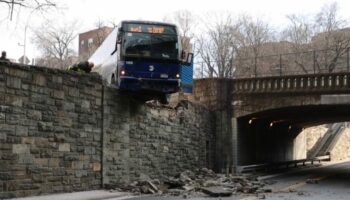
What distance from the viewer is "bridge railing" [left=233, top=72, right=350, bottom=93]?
29.4 metres

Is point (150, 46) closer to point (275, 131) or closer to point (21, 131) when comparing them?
point (21, 131)

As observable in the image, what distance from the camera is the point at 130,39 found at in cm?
2069

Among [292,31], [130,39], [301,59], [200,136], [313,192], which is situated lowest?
[313,192]

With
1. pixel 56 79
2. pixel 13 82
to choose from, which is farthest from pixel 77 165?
pixel 13 82

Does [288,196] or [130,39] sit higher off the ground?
[130,39]

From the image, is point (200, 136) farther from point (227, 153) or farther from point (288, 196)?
A: point (288, 196)

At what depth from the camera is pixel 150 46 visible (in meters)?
20.9

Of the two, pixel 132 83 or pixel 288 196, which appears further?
pixel 132 83

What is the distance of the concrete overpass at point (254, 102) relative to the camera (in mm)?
29688

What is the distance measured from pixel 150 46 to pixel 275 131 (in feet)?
78.2

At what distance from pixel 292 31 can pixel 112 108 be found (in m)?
47.5

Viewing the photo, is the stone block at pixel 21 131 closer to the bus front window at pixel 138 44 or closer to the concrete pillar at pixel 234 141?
the bus front window at pixel 138 44

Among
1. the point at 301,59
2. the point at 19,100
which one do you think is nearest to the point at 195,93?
the point at 19,100

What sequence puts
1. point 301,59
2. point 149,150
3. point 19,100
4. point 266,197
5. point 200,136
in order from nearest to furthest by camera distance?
point 19,100
point 266,197
point 149,150
point 200,136
point 301,59
